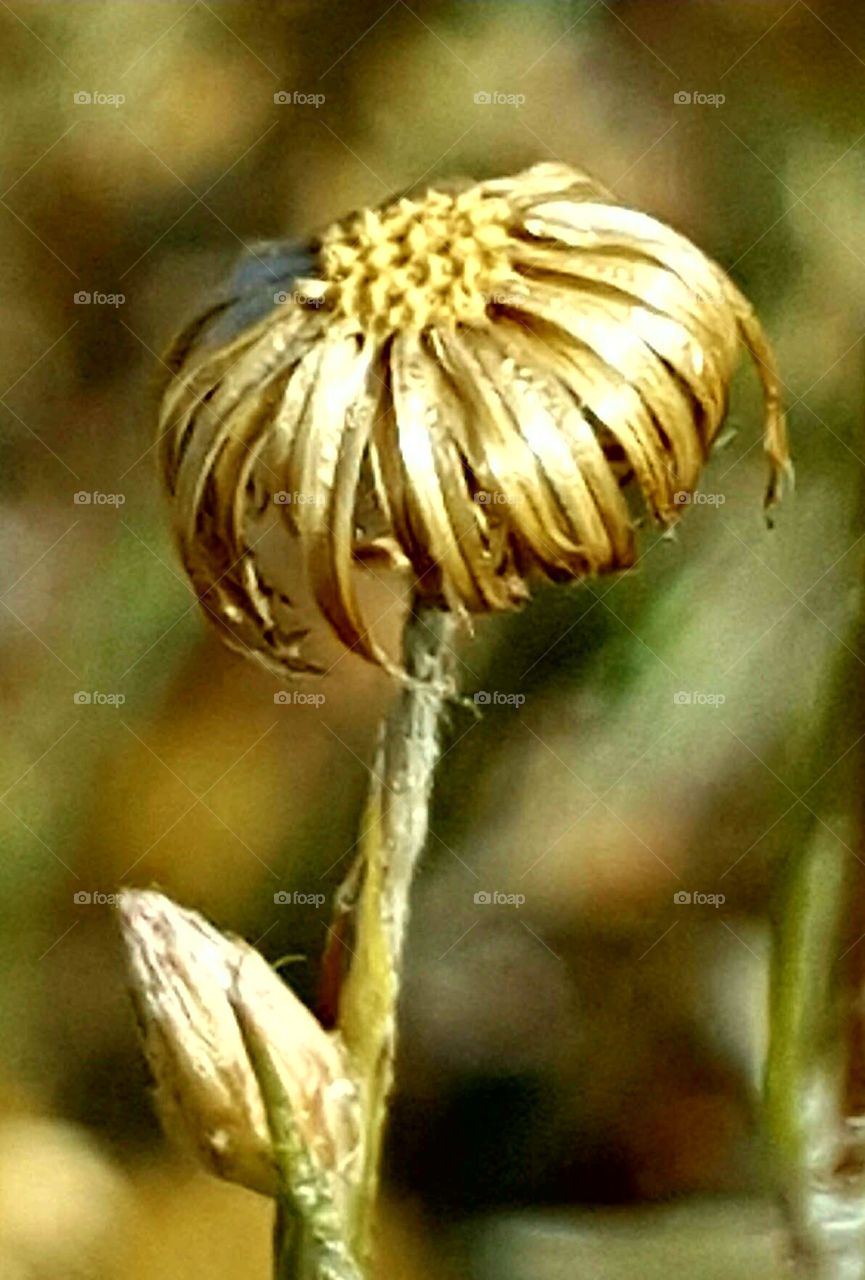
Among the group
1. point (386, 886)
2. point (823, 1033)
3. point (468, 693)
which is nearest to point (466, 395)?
point (468, 693)

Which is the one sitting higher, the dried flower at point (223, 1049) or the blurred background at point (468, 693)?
the blurred background at point (468, 693)

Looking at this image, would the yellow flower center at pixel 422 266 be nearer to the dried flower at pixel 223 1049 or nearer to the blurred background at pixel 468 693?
the blurred background at pixel 468 693

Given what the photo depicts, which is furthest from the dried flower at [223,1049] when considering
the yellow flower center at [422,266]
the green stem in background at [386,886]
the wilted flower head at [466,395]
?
the yellow flower center at [422,266]

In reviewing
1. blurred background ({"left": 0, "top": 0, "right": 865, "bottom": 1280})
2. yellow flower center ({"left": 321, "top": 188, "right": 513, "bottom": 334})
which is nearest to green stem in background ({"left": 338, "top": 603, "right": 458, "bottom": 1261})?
blurred background ({"left": 0, "top": 0, "right": 865, "bottom": 1280})

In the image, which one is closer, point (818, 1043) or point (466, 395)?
point (466, 395)

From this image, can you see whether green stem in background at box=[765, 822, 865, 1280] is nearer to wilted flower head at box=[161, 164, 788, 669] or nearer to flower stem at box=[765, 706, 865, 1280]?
flower stem at box=[765, 706, 865, 1280]

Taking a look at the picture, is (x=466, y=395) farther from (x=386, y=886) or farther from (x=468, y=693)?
(x=386, y=886)

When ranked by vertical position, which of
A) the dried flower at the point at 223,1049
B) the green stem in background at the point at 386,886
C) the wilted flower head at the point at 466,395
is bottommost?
the dried flower at the point at 223,1049
